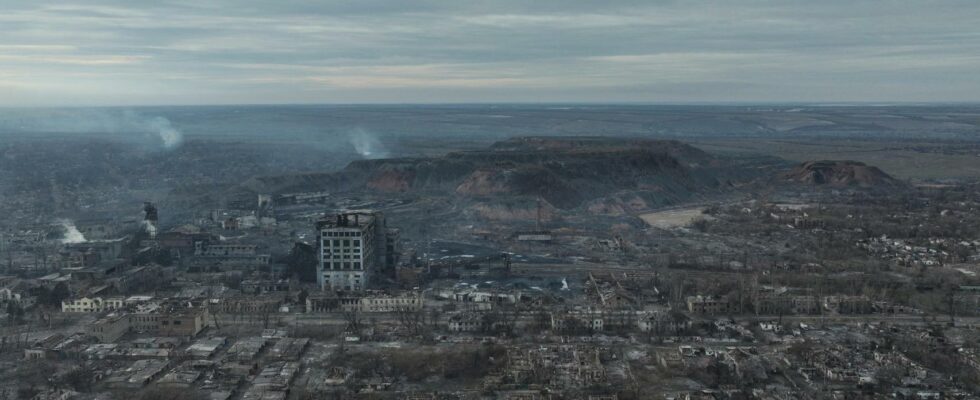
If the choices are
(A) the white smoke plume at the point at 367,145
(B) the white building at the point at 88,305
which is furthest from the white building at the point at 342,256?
(A) the white smoke plume at the point at 367,145

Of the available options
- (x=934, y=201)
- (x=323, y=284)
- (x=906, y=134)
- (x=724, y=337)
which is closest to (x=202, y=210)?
(x=323, y=284)

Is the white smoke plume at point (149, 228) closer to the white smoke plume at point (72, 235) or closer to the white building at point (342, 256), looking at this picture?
the white smoke plume at point (72, 235)

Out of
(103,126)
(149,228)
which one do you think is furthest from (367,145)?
(149,228)

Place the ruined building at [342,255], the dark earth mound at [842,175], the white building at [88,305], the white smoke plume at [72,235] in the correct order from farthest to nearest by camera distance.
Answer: the dark earth mound at [842,175] < the white smoke plume at [72,235] < the ruined building at [342,255] < the white building at [88,305]

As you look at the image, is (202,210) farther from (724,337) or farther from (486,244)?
(724,337)

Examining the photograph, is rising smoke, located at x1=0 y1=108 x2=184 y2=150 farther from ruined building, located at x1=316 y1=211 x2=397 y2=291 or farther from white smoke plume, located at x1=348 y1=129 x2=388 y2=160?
ruined building, located at x1=316 y1=211 x2=397 y2=291

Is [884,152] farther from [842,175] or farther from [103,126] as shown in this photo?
[103,126]

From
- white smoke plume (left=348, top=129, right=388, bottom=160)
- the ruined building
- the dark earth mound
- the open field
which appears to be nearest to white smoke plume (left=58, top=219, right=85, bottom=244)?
the ruined building

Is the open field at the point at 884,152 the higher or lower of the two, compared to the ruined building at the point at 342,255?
lower
